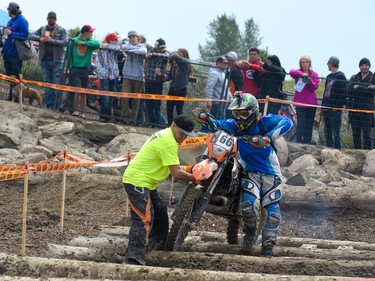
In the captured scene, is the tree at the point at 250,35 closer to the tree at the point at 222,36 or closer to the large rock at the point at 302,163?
the tree at the point at 222,36

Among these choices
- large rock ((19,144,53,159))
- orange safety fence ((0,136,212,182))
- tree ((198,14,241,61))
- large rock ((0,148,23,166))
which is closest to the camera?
orange safety fence ((0,136,212,182))

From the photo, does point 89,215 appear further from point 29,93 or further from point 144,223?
point 29,93

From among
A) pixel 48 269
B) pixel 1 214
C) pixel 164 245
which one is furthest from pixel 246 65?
pixel 48 269

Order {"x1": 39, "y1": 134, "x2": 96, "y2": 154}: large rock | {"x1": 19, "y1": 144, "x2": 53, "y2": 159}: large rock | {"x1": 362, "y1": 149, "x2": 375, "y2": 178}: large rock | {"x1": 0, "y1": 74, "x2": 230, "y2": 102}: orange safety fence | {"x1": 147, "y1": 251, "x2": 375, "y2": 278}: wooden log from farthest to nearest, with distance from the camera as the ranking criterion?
{"x1": 0, "y1": 74, "x2": 230, "y2": 102}: orange safety fence < {"x1": 362, "y1": 149, "x2": 375, "y2": 178}: large rock < {"x1": 39, "y1": 134, "x2": 96, "y2": 154}: large rock < {"x1": 19, "y1": 144, "x2": 53, "y2": 159}: large rock < {"x1": 147, "y1": 251, "x2": 375, "y2": 278}: wooden log

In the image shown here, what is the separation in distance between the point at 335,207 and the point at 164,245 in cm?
484

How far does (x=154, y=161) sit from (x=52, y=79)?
9.49 m

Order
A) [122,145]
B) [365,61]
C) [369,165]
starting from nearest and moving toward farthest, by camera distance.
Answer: [122,145]
[369,165]
[365,61]

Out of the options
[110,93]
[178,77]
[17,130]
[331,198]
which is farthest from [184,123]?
[110,93]

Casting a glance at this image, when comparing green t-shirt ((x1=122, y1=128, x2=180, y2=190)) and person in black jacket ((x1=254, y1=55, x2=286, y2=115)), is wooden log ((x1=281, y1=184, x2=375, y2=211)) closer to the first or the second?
person in black jacket ((x1=254, y1=55, x2=286, y2=115))

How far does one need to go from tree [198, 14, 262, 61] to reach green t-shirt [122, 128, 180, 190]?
61.8m

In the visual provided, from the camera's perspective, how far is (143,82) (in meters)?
18.8

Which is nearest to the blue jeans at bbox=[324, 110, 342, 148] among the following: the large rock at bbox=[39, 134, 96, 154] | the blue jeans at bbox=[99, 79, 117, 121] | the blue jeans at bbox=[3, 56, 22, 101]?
the blue jeans at bbox=[99, 79, 117, 121]

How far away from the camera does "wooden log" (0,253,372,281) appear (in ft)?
29.4

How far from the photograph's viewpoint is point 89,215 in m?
13.6
